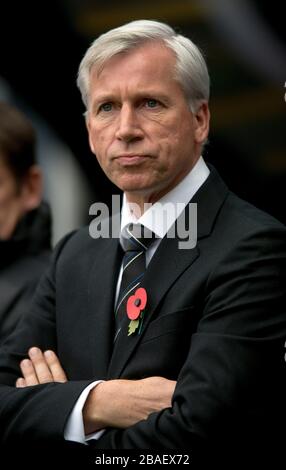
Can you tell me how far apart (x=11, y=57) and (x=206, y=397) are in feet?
19.3

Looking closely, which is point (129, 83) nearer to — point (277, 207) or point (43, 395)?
point (43, 395)

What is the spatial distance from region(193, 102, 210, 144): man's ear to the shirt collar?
13 centimetres

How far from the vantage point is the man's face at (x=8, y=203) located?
18.3 ft

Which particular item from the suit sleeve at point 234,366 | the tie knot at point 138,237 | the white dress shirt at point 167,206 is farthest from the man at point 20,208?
the suit sleeve at point 234,366

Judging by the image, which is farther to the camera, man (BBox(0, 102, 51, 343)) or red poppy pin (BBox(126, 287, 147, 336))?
man (BBox(0, 102, 51, 343))

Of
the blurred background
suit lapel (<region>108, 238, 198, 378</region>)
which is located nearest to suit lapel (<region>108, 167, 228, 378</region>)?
suit lapel (<region>108, 238, 198, 378</region>)

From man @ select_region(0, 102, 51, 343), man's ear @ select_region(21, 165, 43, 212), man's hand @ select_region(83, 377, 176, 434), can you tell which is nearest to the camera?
man's hand @ select_region(83, 377, 176, 434)

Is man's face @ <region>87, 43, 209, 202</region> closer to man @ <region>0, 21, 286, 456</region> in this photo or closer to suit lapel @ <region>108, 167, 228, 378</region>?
man @ <region>0, 21, 286, 456</region>

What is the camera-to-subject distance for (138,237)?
4426 mm

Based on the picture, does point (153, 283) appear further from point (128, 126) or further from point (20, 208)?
point (20, 208)

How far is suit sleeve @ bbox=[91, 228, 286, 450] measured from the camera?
391 cm

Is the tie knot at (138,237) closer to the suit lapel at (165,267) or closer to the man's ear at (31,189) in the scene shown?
the suit lapel at (165,267)

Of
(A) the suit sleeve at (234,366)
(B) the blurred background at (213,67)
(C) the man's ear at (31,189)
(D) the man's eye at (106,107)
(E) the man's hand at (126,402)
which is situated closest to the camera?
(A) the suit sleeve at (234,366)

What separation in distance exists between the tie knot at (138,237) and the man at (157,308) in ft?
0.04
